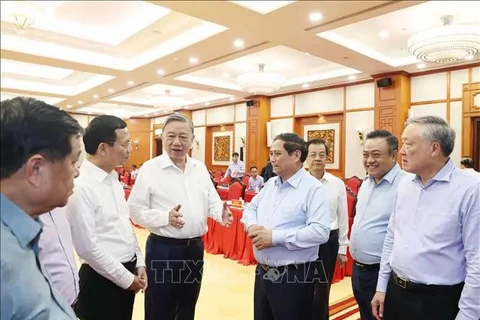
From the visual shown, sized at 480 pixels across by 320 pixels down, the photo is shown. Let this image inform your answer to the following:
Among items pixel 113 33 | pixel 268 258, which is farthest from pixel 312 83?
pixel 268 258

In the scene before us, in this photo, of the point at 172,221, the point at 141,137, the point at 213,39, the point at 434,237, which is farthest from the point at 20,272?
the point at 141,137

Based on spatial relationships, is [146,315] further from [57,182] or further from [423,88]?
[423,88]

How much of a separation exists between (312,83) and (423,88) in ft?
8.71

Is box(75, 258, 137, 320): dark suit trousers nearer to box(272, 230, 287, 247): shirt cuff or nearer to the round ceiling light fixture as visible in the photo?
box(272, 230, 287, 247): shirt cuff

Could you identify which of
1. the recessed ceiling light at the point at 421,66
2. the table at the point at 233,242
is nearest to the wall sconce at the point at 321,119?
the recessed ceiling light at the point at 421,66

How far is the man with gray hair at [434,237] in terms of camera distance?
5.15 ft

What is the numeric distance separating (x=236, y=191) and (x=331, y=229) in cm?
403

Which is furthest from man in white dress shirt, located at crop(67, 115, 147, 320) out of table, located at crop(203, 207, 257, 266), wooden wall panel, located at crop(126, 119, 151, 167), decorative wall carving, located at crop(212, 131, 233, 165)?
wooden wall panel, located at crop(126, 119, 151, 167)

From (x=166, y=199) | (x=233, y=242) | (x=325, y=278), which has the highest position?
(x=166, y=199)

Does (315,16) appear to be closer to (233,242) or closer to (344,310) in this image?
(233,242)

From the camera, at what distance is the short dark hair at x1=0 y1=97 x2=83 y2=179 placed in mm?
773

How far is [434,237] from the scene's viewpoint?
165 cm

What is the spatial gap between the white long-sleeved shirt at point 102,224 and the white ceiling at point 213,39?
3.43 meters

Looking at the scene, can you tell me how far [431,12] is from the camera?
544 cm
